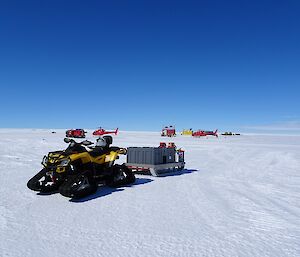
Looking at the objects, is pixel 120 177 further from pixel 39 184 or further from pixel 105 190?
pixel 39 184

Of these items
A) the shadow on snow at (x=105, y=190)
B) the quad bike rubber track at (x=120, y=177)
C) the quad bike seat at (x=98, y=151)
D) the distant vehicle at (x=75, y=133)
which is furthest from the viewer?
the distant vehicle at (x=75, y=133)

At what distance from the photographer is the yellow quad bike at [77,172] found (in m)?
6.76

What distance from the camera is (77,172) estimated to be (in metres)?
7.25

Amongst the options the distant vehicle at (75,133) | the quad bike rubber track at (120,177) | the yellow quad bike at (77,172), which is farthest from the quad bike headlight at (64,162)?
the distant vehicle at (75,133)

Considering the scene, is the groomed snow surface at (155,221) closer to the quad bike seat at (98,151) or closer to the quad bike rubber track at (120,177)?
the quad bike rubber track at (120,177)

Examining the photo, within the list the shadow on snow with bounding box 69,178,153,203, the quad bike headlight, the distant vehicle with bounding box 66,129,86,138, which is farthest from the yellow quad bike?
the distant vehicle with bounding box 66,129,86,138

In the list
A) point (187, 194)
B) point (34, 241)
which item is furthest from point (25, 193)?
point (187, 194)

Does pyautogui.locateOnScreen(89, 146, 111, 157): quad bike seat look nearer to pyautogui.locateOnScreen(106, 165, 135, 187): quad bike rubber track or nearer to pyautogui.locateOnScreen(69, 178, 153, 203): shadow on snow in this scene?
pyautogui.locateOnScreen(106, 165, 135, 187): quad bike rubber track

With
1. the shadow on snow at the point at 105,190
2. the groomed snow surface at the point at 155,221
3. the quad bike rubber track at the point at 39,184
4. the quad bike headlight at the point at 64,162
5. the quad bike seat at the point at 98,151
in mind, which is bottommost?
the groomed snow surface at the point at 155,221

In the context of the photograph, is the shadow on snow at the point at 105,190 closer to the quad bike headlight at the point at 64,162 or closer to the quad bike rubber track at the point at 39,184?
the quad bike headlight at the point at 64,162

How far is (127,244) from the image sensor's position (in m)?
4.21

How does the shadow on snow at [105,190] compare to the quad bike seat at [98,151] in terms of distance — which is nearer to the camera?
the shadow on snow at [105,190]

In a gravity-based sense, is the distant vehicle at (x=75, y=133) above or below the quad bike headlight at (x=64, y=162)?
above

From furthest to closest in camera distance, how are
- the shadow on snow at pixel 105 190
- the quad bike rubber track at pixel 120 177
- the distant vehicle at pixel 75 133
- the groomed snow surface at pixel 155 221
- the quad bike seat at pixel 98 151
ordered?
the distant vehicle at pixel 75 133, the quad bike rubber track at pixel 120 177, the quad bike seat at pixel 98 151, the shadow on snow at pixel 105 190, the groomed snow surface at pixel 155 221
